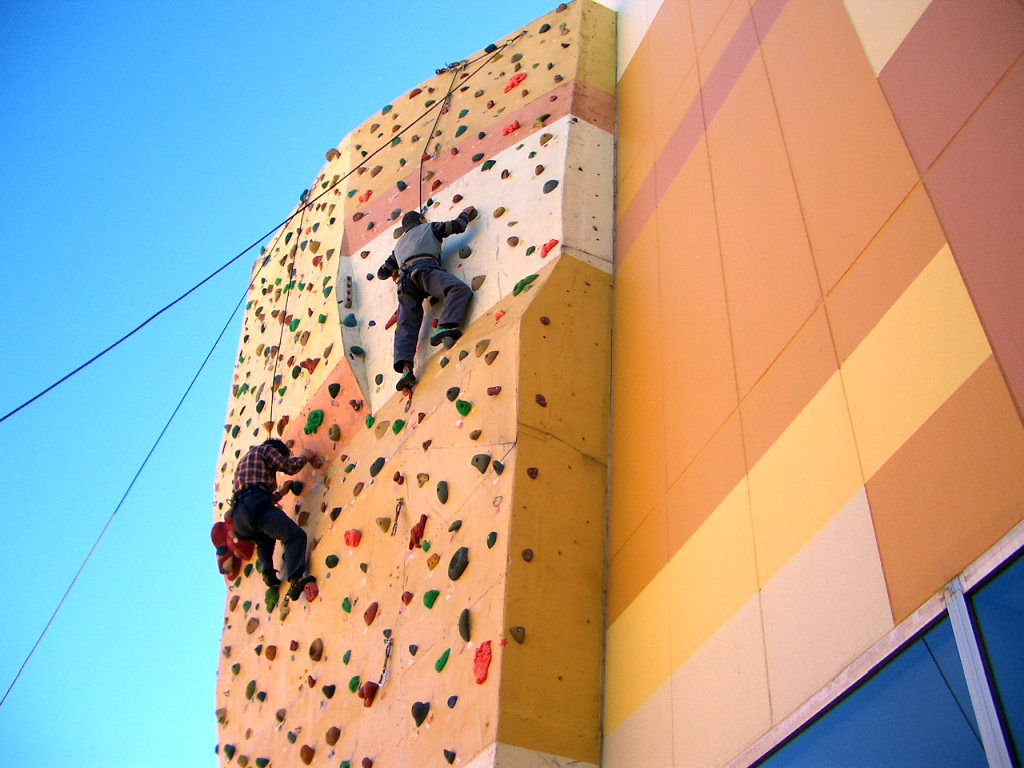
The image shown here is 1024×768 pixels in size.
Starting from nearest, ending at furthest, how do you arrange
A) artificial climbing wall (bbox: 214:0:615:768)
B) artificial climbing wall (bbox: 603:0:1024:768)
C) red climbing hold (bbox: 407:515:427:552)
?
artificial climbing wall (bbox: 603:0:1024:768)
artificial climbing wall (bbox: 214:0:615:768)
red climbing hold (bbox: 407:515:427:552)

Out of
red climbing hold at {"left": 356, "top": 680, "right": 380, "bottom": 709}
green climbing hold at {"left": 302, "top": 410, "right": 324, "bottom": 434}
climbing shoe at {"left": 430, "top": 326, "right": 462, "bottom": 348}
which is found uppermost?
green climbing hold at {"left": 302, "top": 410, "right": 324, "bottom": 434}

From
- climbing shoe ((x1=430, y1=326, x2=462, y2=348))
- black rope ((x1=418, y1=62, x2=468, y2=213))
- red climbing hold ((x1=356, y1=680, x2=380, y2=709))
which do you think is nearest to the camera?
red climbing hold ((x1=356, y1=680, x2=380, y2=709))

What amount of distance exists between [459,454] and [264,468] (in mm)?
1598

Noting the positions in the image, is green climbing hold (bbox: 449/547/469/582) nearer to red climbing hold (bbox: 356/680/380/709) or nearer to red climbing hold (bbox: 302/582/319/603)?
red climbing hold (bbox: 356/680/380/709)

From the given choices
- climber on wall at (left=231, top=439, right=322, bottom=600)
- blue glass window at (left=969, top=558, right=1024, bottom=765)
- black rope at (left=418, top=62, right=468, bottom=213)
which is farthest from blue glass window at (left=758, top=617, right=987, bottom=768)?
black rope at (left=418, top=62, right=468, bottom=213)

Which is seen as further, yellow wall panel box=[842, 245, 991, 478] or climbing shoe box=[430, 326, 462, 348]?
climbing shoe box=[430, 326, 462, 348]

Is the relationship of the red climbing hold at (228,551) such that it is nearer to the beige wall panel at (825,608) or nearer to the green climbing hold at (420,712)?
the green climbing hold at (420,712)

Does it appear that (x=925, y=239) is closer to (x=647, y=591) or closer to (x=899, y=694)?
(x=899, y=694)

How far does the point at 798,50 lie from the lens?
3826mm

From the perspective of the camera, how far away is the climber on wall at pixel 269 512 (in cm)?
476

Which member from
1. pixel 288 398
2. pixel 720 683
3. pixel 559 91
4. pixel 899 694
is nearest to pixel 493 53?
pixel 559 91

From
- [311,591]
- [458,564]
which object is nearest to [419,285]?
[311,591]

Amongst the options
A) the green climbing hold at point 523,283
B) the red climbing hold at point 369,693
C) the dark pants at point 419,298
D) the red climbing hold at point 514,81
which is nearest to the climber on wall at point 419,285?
the dark pants at point 419,298

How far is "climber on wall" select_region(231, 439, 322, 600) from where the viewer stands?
476 cm
